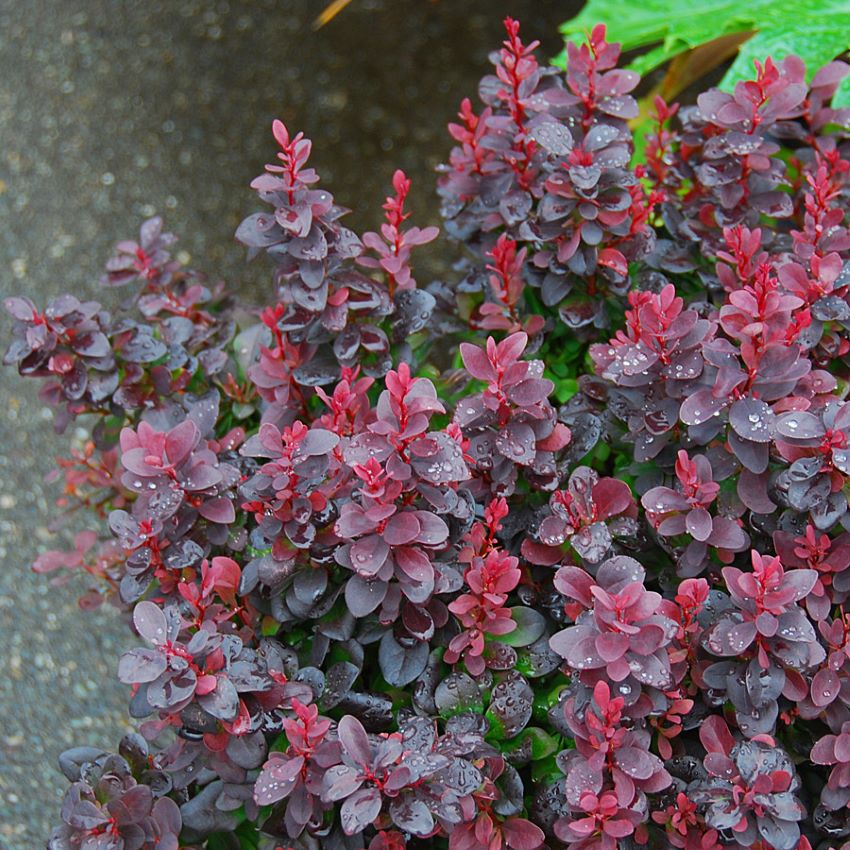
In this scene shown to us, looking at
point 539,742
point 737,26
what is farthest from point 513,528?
point 737,26

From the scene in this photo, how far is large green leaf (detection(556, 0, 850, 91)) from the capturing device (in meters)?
2.22

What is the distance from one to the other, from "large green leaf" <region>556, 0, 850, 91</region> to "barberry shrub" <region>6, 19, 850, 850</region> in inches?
22.4

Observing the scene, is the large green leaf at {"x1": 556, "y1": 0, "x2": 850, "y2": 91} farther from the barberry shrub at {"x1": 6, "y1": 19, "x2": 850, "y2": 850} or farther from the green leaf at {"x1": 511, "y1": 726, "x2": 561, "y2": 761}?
the green leaf at {"x1": 511, "y1": 726, "x2": 561, "y2": 761}

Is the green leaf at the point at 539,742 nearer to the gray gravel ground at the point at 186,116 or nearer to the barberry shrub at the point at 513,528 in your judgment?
the barberry shrub at the point at 513,528

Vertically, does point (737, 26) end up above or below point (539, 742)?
above

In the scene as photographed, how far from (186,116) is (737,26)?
174 centimetres

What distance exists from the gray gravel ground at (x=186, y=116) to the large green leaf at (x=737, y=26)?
0.85 metres

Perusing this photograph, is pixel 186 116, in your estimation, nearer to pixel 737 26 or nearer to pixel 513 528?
pixel 737 26

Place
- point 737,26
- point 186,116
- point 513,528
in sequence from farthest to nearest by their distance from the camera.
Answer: point 186,116 → point 737,26 → point 513,528

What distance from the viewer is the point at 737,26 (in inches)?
96.9

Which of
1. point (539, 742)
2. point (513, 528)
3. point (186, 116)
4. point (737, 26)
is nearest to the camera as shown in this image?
point (539, 742)

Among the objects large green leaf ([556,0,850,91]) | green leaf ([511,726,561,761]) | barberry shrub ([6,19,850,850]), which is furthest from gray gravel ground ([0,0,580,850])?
green leaf ([511,726,561,761])

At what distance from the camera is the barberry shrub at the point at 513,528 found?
1.26 metres

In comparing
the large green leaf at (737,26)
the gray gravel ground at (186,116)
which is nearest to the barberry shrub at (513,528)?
the large green leaf at (737,26)
